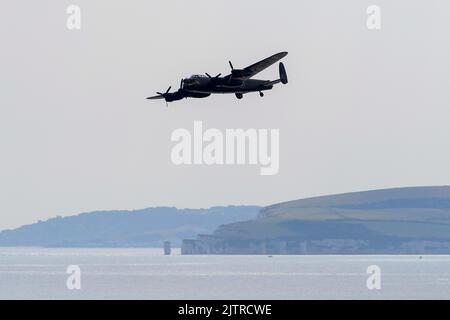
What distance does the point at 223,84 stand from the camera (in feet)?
306

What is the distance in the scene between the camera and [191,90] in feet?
302

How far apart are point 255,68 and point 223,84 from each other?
3.68 meters

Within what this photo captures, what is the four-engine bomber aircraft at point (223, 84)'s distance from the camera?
3629 inches

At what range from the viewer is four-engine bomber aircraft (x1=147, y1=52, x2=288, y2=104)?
9219 cm

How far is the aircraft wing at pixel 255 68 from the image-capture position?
93625mm

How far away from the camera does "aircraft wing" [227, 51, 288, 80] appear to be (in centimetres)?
9362
